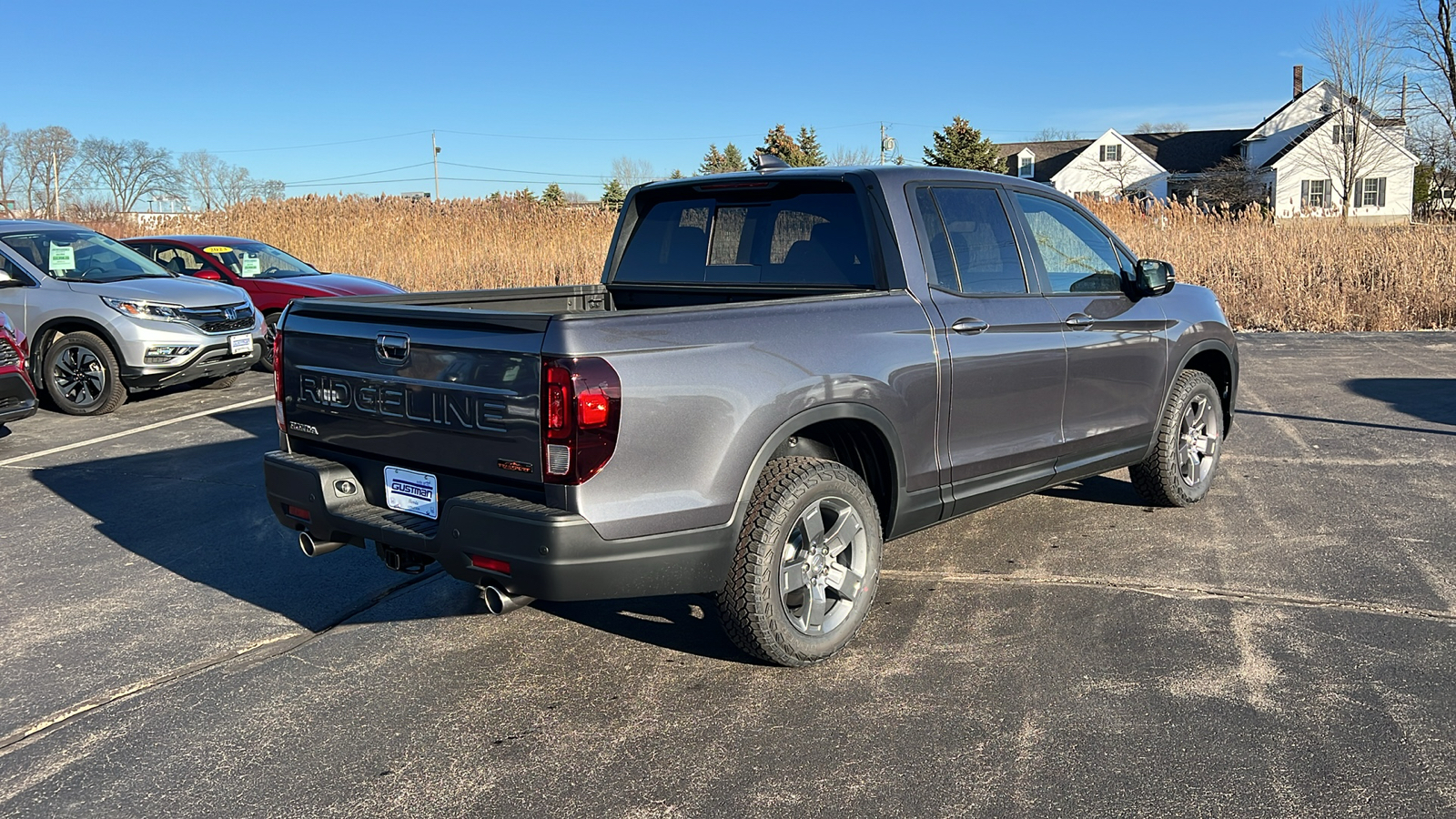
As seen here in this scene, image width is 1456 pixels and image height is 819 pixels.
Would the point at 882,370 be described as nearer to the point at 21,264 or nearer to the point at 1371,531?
the point at 1371,531

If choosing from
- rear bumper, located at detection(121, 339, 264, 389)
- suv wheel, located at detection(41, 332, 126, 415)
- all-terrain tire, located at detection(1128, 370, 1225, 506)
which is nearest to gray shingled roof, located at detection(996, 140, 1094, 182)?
rear bumper, located at detection(121, 339, 264, 389)

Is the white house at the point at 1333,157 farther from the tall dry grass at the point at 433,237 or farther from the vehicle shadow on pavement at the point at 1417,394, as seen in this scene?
the vehicle shadow on pavement at the point at 1417,394

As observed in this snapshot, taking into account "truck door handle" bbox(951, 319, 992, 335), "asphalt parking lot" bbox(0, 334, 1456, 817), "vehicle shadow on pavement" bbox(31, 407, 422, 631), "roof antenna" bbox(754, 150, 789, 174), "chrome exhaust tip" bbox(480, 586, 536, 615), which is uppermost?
"roof antenna" bbox(754, 150, 789, 174)

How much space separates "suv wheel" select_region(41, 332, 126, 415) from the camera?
10.4 metres

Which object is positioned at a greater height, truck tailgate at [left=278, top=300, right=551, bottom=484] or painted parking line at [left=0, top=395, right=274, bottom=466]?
truck tailgate at [left=278, top=300, right=551, bottom=484]

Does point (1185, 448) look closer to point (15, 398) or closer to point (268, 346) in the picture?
point (15, 398)

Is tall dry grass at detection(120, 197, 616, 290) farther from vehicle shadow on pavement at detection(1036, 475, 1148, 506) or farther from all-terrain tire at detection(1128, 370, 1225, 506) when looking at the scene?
all-terrain tire at detection(1128, 370, 1225, 506)

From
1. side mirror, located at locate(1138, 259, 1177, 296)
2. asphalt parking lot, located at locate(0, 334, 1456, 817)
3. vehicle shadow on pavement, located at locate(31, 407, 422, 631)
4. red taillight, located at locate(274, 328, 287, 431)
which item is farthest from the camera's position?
side mirror, located at locate(1138, 259, 1177, 296)

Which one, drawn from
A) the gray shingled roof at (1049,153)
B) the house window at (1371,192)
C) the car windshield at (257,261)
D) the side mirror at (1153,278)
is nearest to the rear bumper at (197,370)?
the car windshield at (257,261)

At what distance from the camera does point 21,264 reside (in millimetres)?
10617

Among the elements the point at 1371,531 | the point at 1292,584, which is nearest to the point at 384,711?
the point at 1292,584

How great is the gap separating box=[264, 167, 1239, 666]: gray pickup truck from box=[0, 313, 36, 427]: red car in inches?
199

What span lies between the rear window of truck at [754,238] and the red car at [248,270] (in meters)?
8.38

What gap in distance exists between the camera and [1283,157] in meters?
55.2
